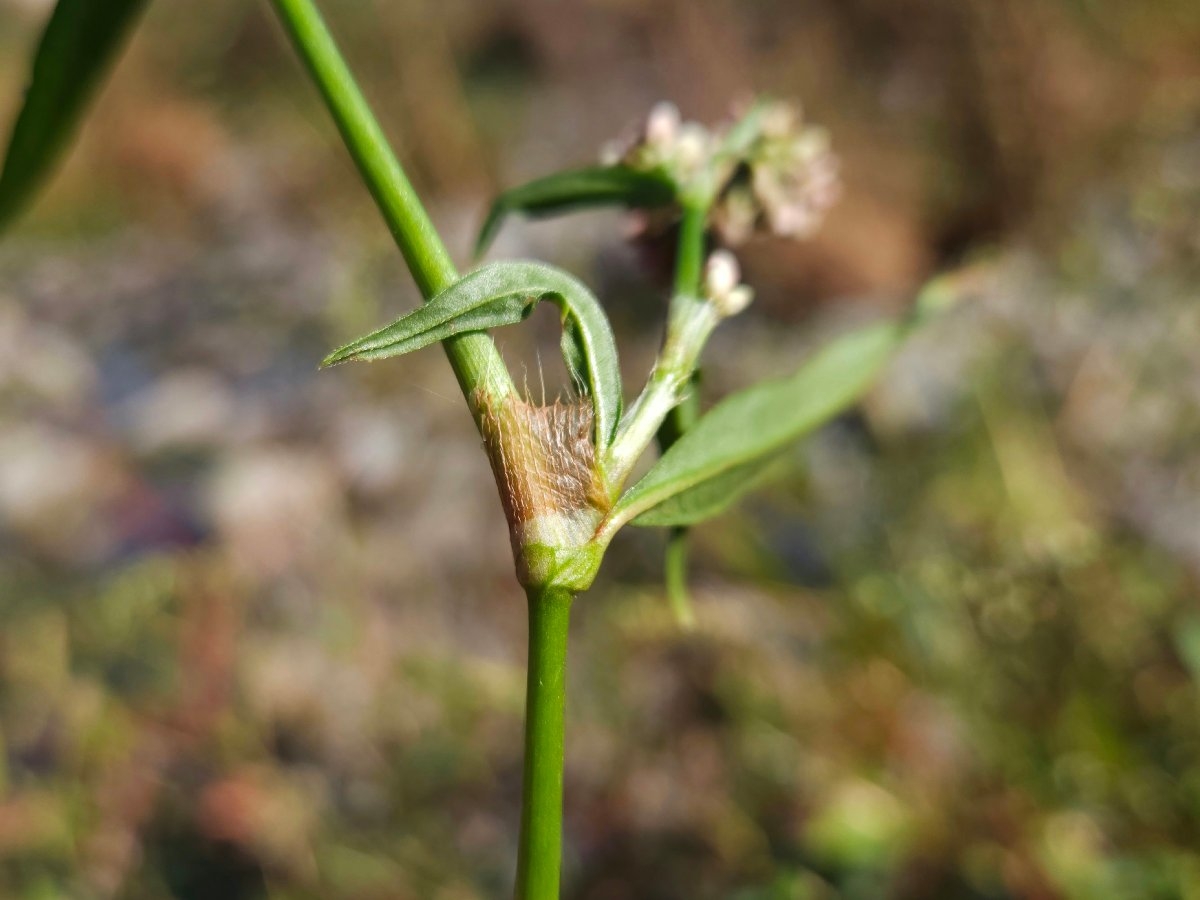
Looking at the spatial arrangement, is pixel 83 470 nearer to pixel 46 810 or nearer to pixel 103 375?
pixel 103 375

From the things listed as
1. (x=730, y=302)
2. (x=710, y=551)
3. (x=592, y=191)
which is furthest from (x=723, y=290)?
(x=710, y=551)

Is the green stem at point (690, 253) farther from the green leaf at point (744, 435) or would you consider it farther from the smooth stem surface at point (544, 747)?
the smooth stem surface at point (544, 747)

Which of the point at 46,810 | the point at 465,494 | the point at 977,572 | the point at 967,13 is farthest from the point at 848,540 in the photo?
the point at 967,13

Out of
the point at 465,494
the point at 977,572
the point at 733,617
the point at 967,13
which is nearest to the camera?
the point at 977,572

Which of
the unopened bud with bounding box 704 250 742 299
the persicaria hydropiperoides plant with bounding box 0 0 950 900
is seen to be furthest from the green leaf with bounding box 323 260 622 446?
the unopened bud with bounding box 704 250 742 299

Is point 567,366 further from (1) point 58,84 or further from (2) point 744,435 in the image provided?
(1) point 58,84

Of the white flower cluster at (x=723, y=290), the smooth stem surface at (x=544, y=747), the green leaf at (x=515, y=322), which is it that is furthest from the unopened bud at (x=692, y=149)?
the smooth stem surface at (x=544, y=747)
